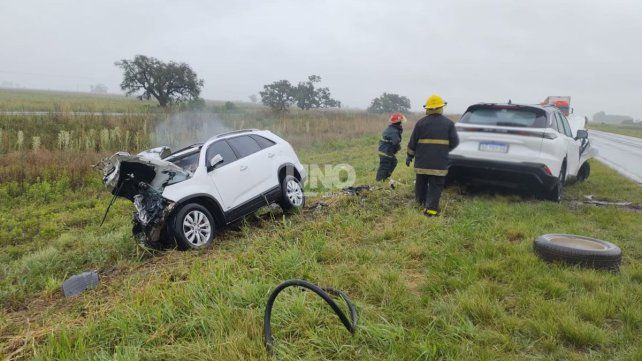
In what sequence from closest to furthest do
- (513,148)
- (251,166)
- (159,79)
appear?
(513,148) < (251,166) < (159,79)

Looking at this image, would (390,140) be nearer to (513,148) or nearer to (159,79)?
(513,148)

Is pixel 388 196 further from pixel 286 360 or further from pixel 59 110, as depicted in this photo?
pixel 59 110

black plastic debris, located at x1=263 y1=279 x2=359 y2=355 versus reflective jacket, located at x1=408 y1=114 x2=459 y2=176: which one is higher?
reflective jacket, located at x1=408 y1=114 x2=459 y2=176

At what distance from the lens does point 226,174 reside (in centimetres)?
614

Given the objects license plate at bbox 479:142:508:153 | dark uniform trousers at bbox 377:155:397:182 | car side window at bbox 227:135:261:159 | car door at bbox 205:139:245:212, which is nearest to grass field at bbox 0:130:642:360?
car door at bbox 205:139:245:212

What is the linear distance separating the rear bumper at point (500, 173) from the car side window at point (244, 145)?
134 inches

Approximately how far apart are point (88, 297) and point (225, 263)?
4.65 feet

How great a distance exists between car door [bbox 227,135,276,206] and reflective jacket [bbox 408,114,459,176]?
2595mm

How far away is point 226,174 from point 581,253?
4.65 m

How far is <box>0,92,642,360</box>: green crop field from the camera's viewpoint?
2799 mm

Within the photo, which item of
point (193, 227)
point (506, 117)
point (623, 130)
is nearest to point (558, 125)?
point (506, 117)

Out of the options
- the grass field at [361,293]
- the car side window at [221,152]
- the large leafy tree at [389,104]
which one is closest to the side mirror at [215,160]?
the car side window at [221,152]

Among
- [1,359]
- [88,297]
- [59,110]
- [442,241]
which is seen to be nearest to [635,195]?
[442,241]

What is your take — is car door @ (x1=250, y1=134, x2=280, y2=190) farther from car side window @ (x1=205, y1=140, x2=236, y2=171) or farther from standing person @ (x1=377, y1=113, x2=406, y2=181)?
standing person @ (x1=377, y1=113, x2=406, y2=181)
